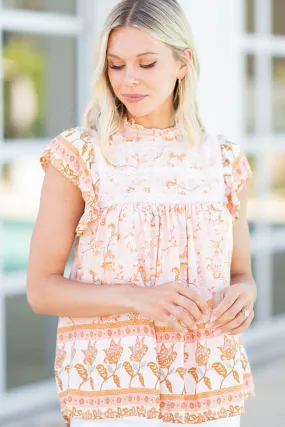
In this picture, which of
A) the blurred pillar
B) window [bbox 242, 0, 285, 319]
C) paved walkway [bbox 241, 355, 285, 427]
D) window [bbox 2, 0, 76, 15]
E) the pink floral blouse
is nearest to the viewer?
the pink floral blouse

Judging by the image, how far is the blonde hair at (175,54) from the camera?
1.85 meters

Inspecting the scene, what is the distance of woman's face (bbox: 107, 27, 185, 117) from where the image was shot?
1.84 m

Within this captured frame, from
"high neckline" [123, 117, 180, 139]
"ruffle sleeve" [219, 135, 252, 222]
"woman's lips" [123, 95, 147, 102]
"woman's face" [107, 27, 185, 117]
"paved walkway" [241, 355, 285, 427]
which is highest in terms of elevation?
"woman's face" [107, 27, 185, 117]

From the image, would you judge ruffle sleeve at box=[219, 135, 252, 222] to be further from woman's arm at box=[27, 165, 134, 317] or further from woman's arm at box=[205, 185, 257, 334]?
woman's arm at box=[27, 165, 134, 317]

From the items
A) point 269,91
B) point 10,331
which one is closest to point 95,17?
point 10,331

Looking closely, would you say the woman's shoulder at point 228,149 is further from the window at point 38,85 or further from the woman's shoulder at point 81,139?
the window at point 38,85

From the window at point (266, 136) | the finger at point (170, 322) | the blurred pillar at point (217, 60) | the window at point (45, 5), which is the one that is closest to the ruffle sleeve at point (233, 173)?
the finger at point (170, 322)

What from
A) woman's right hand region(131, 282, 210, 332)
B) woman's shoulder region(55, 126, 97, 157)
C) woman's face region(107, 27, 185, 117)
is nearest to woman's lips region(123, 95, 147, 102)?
woman's face region(107, 27, 185, 117)

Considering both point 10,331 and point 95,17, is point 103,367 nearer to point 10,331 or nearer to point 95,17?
point 10,331

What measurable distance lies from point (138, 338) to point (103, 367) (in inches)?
3.4

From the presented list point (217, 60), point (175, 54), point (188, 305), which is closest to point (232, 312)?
point (188, 305)

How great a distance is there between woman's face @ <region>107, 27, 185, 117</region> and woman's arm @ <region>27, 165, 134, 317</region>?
21 centimetres

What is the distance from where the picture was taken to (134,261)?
72.1 inches

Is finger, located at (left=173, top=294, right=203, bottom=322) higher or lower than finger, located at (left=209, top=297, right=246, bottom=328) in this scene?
higher
